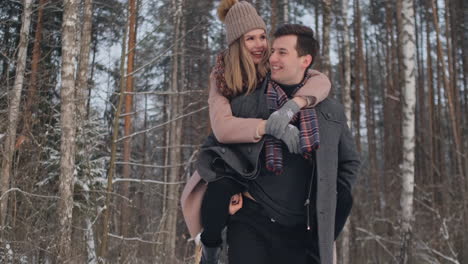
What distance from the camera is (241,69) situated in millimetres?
2496

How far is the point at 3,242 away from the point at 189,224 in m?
3.52

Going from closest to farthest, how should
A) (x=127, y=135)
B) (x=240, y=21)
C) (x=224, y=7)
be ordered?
(x=240, y=21)
(x=224, y=7)
(x=127, y=135)

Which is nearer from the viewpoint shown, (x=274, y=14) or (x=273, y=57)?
(x=273, y=57)

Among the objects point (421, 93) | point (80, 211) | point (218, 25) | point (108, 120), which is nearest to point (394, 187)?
point (421, 93)

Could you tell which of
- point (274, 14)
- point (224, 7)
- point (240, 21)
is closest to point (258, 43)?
point (240, 21)

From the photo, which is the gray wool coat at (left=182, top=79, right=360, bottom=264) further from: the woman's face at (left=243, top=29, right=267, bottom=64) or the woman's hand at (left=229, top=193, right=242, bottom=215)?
the woman's face at (left=243, top=29, right=267, bottom=64)

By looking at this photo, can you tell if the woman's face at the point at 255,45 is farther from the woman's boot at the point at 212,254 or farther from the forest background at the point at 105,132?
the forest background at the point at 105,132

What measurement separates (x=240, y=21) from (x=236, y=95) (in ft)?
1.38

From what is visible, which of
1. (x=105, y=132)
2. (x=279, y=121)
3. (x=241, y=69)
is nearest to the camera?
(x=279, y=121)

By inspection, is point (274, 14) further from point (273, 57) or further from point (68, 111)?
point (273, 57)

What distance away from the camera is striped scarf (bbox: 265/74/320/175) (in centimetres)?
219

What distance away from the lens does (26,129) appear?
6.61 metres

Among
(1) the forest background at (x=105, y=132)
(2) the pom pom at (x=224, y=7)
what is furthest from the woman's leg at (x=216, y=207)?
(1) the forest background at (x=105, y=132)

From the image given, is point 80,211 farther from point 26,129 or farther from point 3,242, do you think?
point 3,242
